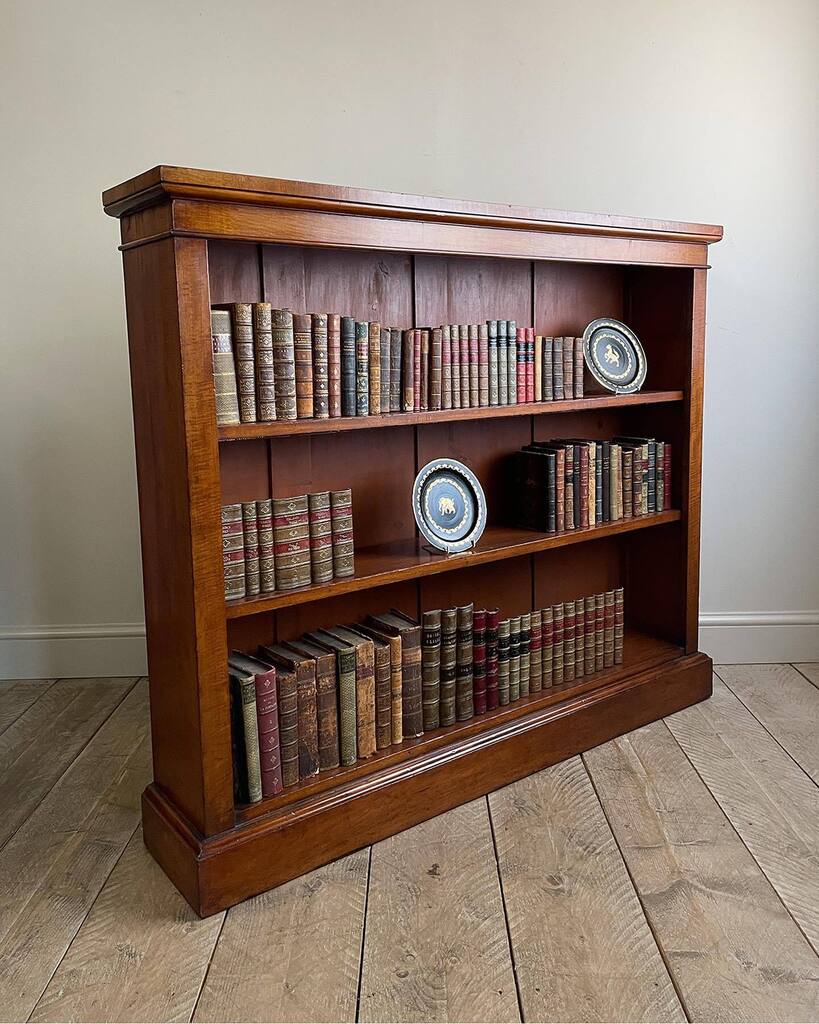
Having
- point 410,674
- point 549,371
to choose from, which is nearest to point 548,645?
point 410,674

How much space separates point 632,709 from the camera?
8.59 feet

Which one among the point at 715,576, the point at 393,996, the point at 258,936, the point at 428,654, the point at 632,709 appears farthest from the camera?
the point at 715,576

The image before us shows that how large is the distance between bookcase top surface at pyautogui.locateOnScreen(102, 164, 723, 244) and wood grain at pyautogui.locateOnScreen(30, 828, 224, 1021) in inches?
53.2

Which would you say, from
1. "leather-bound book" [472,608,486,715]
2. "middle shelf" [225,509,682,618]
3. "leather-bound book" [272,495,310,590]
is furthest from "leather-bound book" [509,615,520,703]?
A: "leather-bound book" [272,495,310,590]

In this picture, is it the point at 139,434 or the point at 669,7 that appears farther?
the point at 669,7

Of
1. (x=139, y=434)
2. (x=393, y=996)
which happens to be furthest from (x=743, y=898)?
(x=139, y=434)

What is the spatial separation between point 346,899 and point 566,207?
83.3 inches

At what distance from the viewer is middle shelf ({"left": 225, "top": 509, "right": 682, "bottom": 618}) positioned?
6.36ft

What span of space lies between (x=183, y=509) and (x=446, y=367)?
75 cm

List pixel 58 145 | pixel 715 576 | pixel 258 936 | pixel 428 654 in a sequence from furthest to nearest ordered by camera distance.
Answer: pixel 715 576 < pixel 58 145 < pixel 428 654 < pixel 258 936

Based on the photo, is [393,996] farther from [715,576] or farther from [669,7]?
[669,7]

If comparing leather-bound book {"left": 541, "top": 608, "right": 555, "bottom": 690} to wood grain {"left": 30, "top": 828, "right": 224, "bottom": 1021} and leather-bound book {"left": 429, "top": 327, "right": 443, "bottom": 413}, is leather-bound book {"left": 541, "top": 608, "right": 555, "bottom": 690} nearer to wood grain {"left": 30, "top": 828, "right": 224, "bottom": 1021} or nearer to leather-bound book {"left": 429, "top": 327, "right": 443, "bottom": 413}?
leather-bound book {"left": 429, "top": 327, "right": 443, "bottom": 413}

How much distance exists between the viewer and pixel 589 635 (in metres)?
2.62

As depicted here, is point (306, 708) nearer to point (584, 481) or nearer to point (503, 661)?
point (503, 661)
